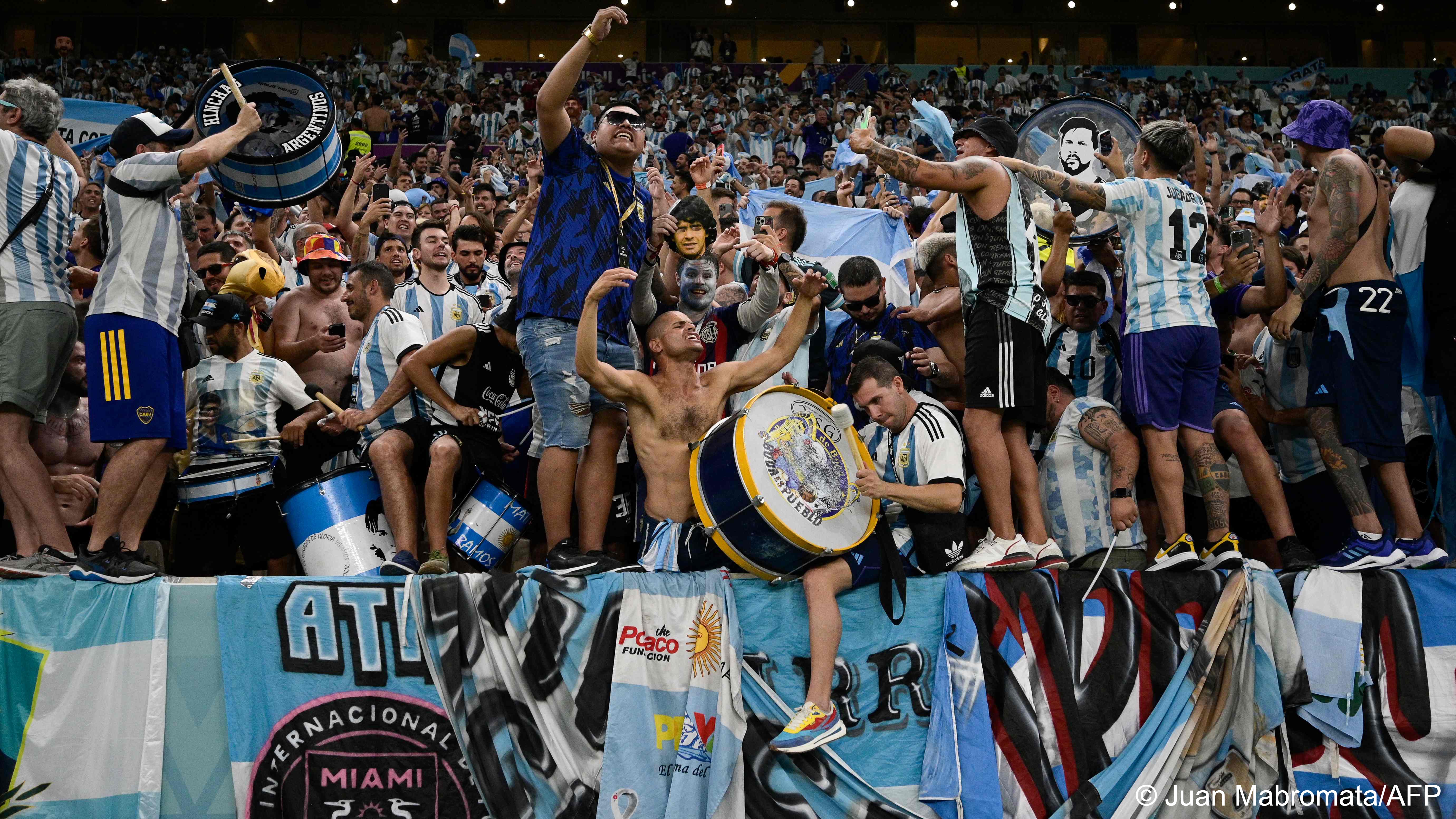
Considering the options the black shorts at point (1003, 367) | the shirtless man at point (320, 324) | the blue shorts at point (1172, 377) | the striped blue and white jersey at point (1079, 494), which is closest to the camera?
the black shorts at point (1003, 367)

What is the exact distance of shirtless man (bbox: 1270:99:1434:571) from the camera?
586cm

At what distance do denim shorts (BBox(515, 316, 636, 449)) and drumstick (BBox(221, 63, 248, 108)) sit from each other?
5.58 ft

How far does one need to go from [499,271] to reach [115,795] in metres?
4.62

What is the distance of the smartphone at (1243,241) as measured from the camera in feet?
21.1

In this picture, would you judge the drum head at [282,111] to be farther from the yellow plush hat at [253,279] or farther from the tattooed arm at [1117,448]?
the tattooed arm at [1117,448]

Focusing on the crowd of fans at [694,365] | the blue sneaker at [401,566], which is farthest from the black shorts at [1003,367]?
the blue sneaker at [401,566]

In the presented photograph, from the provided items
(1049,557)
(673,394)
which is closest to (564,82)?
(673,394)

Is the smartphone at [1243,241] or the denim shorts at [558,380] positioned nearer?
the denim shorts at [558,380]

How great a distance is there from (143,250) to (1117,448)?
4.95m

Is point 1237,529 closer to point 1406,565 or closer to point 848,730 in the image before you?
point 1406,565

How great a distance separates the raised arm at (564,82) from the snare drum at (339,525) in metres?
2.04

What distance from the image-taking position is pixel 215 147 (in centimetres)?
541

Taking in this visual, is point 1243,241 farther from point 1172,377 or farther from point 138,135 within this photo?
point 138,135

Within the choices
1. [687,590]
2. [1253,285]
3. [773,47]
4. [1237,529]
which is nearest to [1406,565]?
[1237,529]
